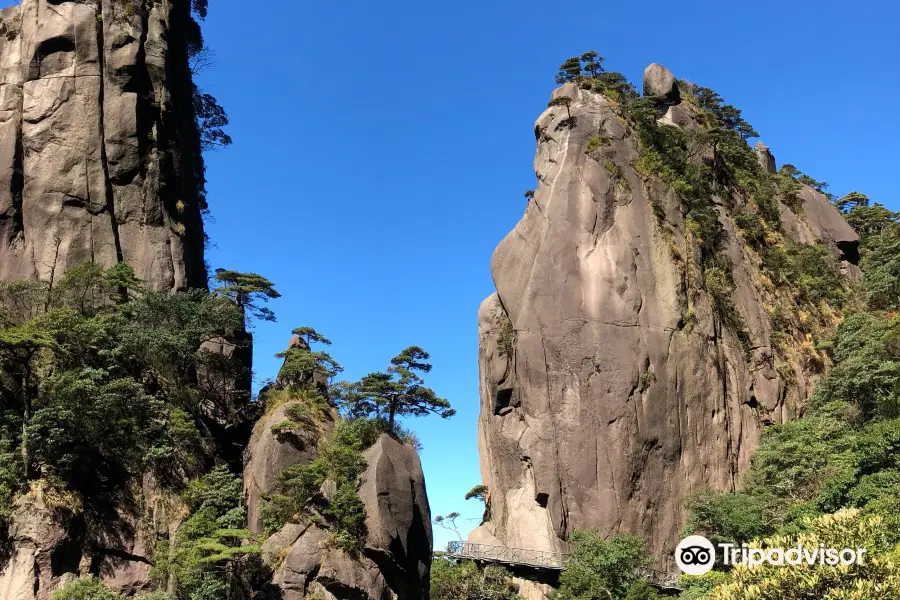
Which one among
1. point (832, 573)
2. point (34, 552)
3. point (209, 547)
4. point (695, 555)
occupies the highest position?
point (34, 552)

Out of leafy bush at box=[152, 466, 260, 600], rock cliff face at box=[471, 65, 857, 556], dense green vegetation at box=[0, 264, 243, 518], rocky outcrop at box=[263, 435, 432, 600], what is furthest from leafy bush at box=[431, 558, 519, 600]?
dense green vegetation at box=[0, 264, 243, 518]

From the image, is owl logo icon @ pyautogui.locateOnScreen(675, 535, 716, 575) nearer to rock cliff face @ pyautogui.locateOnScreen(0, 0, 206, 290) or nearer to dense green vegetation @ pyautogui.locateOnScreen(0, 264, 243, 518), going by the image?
dense green vegetation @ pyautogui.locateOnScreen(0, 264, 243, 518)

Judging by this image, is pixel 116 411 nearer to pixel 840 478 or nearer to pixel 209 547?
pixel 209 547

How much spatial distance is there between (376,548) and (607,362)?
1245cm

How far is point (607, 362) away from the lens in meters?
29.5

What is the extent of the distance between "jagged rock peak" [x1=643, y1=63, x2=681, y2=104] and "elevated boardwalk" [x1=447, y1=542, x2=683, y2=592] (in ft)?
94.1

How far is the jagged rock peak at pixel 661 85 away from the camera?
139 feet

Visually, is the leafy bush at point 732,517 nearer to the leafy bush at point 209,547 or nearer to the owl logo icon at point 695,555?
the owl logo icon at point 695,555

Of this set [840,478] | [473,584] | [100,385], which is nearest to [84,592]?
[100,385]

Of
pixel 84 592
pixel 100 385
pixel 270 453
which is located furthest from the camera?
pixel 270 453

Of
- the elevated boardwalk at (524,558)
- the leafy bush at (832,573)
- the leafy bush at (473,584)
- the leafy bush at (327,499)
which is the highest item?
the leafy bush at (327,499)

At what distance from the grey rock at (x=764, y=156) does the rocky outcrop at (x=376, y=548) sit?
36.6m

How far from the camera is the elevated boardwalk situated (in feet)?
81.1

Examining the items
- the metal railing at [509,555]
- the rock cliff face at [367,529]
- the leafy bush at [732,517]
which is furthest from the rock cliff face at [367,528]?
the leafy bush at [732,517]
